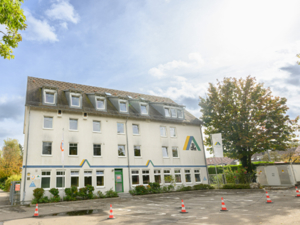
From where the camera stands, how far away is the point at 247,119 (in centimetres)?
2706

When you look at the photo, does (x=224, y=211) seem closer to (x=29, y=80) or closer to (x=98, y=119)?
(x=98, y=119)

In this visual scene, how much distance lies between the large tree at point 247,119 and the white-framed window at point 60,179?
19.2m

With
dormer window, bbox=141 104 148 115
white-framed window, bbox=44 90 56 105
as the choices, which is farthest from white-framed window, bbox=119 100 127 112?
white-framed window, bbox=44 90 56 105

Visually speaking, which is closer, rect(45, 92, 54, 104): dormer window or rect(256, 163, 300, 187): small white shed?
rect(45, 92, 54, 104): dormer window

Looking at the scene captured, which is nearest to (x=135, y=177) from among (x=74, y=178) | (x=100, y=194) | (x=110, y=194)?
(x=110, y=194)

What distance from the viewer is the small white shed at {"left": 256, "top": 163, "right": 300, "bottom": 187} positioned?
25641 millimetres

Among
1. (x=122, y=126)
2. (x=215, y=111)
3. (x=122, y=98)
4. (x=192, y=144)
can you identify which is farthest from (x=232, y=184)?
(x=122, y=98)

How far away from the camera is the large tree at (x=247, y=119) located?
26.0 meters

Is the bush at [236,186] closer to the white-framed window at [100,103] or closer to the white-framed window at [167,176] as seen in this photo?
the white-framed window at [167,176]

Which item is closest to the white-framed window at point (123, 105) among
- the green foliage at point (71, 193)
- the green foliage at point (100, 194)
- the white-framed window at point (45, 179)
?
the green foliage at point (100, 194)

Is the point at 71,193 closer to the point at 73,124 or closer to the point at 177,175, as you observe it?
the point at 73,124

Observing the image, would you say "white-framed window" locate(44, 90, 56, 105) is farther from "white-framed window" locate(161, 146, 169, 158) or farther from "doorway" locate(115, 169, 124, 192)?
"white-framed window" locate(161, 146, 169, 158)

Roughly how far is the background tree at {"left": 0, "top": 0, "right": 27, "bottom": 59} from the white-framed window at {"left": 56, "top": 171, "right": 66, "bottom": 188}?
16.4 m

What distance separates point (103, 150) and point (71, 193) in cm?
537
